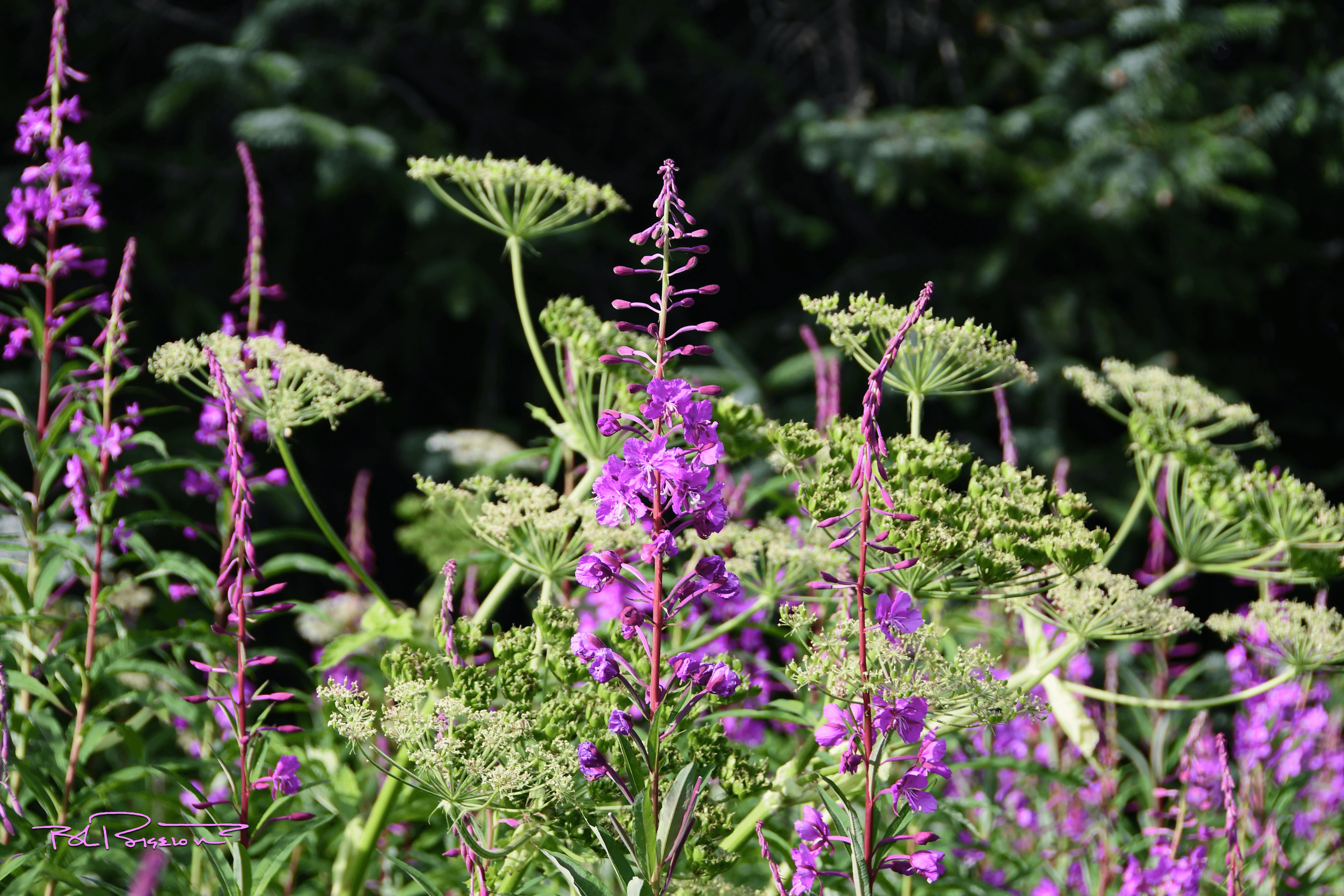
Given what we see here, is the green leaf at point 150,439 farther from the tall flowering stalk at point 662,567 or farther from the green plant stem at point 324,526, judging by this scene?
the tall flowering stalk at point 662,567

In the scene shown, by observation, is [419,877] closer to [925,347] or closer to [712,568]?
[712,568]

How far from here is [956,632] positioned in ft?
9.45

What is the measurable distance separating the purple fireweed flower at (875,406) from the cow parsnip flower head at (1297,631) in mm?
1016

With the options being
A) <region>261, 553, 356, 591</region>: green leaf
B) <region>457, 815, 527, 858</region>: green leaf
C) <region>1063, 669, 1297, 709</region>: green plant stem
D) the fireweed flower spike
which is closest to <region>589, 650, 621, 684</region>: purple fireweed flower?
<region>457, 815, 527, 858</region>: green leaf

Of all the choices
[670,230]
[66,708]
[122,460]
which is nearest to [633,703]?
[670,230]

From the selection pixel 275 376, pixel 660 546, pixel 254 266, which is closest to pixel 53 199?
pixel 254 266

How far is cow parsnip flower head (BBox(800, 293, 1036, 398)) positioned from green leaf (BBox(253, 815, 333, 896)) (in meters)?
1.05

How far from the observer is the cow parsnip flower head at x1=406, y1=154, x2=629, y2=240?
2086 mm

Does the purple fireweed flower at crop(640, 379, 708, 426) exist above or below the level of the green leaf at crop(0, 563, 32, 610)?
above

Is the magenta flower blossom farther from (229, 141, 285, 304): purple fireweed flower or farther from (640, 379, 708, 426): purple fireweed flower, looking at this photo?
(640, 379, 708, 426): purple fireweed flower

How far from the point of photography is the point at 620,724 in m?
1.31

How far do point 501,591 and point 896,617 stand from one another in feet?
2.58

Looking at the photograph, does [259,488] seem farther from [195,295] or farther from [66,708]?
[195,295]

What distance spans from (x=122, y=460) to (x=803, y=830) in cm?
316
